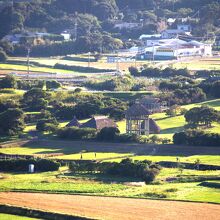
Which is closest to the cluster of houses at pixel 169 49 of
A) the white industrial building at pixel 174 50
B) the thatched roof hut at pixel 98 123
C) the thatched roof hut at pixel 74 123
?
the white industrial building at pixel 174 50

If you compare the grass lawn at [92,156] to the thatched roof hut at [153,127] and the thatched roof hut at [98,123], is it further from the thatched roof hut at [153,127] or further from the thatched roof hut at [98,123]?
the thatched roof hut at [153,127]

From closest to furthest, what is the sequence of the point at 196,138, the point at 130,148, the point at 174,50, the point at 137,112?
the point at 196,138 < the point at 130,148 < the point at 137,112 < the point at 174,50

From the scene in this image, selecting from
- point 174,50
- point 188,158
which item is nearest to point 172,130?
point 188,158

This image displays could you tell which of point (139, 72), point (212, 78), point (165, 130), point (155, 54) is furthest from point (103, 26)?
point (165, 130)

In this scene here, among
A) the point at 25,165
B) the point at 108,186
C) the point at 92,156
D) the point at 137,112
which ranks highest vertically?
the point at 137,112

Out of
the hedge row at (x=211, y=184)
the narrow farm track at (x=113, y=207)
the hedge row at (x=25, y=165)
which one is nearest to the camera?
the narrow farm track at (x=113, y=207)

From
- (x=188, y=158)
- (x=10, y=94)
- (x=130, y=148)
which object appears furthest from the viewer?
(x=10, y=94)

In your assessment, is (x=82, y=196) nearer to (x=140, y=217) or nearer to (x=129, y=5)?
(x=140, y=217)

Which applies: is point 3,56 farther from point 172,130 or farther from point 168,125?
point 172,130
